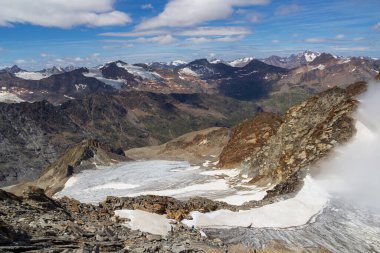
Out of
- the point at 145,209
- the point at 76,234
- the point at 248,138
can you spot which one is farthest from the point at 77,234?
the point at 248,138

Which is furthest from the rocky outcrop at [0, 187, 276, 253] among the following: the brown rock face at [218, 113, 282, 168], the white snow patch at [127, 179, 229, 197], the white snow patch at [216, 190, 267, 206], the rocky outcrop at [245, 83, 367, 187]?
the brown rock face at [218, 113, 282, 168]

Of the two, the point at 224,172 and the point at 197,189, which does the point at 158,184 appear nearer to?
the point at 224,172

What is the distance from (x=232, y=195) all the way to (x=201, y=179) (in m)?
23.5

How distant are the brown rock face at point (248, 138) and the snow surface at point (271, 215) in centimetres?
5656

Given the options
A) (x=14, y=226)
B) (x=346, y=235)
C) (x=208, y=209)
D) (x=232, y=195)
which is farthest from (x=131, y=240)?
(x=232, y=195)

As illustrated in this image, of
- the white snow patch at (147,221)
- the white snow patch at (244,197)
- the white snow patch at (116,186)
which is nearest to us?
the white snow patch at (147,221)

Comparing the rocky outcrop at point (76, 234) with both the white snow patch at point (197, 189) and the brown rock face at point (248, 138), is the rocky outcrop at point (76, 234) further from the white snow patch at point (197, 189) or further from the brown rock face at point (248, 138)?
the brown rock face at point (248, 138)

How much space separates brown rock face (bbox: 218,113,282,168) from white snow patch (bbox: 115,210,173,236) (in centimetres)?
6732

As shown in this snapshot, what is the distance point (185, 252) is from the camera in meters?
27.1

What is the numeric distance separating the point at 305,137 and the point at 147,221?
53.8 metres

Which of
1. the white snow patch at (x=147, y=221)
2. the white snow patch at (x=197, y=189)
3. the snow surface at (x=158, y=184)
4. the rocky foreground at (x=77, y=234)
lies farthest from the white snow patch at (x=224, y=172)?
the rocky foreground at (x=77, y=234)

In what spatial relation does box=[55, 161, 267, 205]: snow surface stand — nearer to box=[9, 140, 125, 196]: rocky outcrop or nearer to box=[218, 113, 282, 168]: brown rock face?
box=[218, 113, 282, 168]: brown rock face

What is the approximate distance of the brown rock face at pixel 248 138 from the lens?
345ft

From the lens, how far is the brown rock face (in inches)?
4143
